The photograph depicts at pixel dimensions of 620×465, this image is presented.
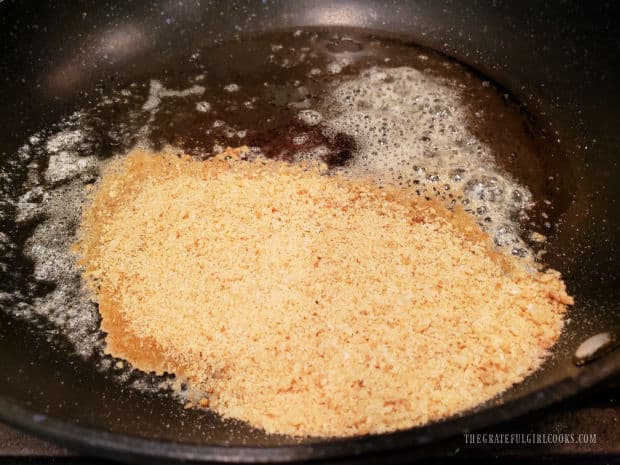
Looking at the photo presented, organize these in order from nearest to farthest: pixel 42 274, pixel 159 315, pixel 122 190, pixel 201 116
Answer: pixel 159 315 < pixel 42 274 < pixel 122 190 < pixel 201 116

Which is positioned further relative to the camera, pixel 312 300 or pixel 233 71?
pixel 233 71

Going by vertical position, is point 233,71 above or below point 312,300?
above

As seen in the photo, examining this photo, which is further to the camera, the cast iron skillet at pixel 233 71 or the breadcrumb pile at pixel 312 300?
the breadcrumb pile at pixel 312 300

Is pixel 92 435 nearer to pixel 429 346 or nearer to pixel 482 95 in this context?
pixel 429 346

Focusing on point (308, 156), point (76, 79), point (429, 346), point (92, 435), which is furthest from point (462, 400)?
point (76, 79)
